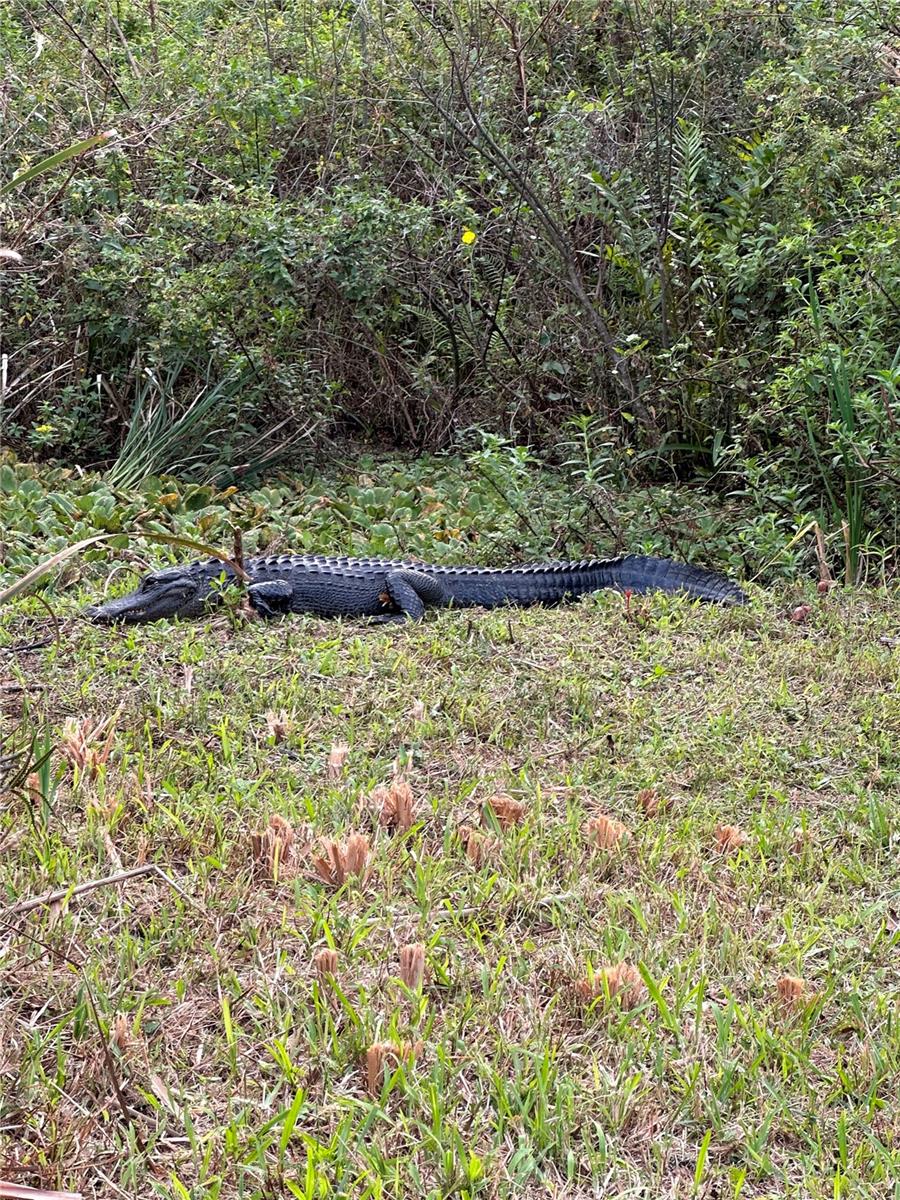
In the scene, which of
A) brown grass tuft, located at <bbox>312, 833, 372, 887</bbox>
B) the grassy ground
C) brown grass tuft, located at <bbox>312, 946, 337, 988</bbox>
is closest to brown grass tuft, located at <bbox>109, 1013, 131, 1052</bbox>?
the grassy ground

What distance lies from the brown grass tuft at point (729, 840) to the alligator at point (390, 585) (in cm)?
206

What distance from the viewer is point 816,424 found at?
5.64m

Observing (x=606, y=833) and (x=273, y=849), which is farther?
(x=606, y=833)

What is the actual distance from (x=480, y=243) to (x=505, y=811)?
5.29 meters

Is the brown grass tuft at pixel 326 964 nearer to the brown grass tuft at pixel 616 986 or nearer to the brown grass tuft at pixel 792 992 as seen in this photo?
the brown grass tuft at pixel 616 986

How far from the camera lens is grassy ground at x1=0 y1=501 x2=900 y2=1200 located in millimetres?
1979

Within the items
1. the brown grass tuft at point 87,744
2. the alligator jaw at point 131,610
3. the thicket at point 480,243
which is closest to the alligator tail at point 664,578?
the thicket at point 480,243

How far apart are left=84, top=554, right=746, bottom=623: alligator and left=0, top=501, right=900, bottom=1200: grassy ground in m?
0.54

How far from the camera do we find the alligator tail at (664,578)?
5.05m

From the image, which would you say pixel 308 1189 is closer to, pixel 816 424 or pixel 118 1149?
pixel 118 1149

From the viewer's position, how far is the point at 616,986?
92.3 inches

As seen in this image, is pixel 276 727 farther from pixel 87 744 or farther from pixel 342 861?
pixel 342 861

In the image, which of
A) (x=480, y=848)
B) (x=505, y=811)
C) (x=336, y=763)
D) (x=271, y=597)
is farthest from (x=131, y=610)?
(x=480, y=848)

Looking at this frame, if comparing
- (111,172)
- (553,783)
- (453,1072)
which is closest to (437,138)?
(111,172)
